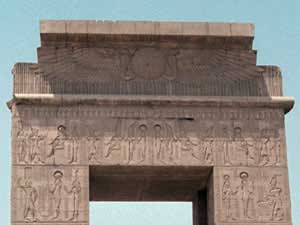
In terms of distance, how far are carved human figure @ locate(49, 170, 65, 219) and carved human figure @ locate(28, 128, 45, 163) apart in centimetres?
47

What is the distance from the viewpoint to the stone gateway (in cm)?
2234

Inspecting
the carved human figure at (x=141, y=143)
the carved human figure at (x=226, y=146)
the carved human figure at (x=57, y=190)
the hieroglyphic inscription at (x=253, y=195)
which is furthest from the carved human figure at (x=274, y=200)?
the carved human figure at (x=57, y=190)

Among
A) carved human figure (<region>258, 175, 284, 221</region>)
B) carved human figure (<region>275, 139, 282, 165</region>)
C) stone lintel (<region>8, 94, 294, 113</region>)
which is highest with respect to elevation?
stone lintel (<region>8, 94, 294, 113</region>)

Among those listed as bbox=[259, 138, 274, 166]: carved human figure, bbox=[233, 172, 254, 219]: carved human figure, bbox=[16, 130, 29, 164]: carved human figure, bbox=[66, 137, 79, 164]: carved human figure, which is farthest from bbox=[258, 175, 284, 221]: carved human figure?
bbox=[16, 130, 29, 164]: carved human figure

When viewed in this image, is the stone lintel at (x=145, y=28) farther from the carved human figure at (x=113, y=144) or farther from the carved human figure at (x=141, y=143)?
the carved human figure at (x=113, y=144)

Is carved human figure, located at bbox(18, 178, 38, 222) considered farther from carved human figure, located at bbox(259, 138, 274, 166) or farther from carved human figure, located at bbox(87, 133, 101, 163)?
carved human figure, located at bbox(259, 138, 274, 166)

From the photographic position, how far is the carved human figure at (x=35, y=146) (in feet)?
73.3

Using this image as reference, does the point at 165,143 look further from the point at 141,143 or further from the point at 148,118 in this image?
the point at 148,118

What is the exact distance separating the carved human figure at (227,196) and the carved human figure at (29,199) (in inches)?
163

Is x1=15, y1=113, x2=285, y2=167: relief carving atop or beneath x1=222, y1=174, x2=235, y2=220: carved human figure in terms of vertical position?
atop

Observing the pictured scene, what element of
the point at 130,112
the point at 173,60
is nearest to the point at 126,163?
the point at 130,112

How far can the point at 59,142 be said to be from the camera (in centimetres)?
2245

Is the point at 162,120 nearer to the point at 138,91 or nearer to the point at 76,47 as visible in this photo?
the point at 138,91

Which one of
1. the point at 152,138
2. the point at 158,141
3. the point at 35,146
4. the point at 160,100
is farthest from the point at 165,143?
the point at 35,146
